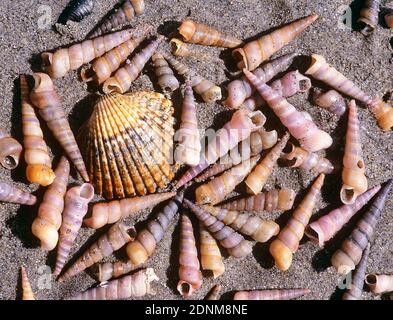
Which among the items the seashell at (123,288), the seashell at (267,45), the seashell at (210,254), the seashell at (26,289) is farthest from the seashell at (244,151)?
the seashell at (26,289)

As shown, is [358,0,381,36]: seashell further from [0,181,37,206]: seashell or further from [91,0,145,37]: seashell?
[0,181,37,206]: seashell

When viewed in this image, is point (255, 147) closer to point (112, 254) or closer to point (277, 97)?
point (277, 97)

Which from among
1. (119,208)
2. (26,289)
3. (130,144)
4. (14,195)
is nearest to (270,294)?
(119,208)

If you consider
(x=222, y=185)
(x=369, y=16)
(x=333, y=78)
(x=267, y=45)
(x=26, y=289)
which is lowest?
(x=26, y=289)

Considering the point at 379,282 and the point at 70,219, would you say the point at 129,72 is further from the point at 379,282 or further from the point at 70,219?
the point at 379,282

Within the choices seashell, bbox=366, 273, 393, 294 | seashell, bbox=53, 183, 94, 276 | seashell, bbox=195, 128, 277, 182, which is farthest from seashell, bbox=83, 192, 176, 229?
seashell, bbox=366, 273, 393, 294

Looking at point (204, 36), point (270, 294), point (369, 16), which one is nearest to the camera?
point (270, 294)
